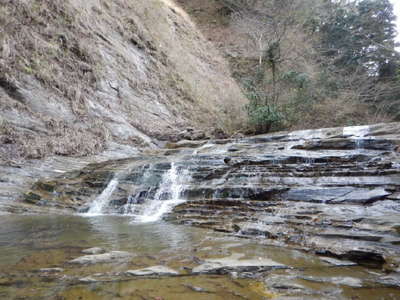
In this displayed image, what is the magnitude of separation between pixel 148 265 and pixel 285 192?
9.02ft

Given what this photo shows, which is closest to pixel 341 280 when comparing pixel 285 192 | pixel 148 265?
pixel 148 265

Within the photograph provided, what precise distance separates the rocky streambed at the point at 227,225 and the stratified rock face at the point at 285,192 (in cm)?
2

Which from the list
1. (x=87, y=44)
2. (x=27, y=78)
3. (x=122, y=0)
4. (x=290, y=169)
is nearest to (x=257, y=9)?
(x=122, y=0)

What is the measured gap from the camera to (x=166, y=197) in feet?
19.5

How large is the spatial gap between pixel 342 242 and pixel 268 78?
10976 millimetres

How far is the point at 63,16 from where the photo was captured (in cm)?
1073

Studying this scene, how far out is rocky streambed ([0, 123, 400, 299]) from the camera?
2.28m

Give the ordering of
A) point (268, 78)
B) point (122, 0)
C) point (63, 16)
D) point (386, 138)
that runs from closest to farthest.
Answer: point (386, 138), point (63, 16), point (268, 78), point (122, 0)

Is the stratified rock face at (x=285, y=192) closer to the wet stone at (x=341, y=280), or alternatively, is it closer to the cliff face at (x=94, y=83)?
the wet stone at (x=341, y=280)

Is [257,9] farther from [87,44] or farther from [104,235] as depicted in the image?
[104,235]

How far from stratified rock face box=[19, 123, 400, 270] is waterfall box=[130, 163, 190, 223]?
6cm

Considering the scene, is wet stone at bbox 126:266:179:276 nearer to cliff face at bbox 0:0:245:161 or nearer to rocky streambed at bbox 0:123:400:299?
rocky streambed at bbox 0:123:400:299

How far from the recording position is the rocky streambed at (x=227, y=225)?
7.47 feet

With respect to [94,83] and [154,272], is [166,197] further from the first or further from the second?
[94,83]
